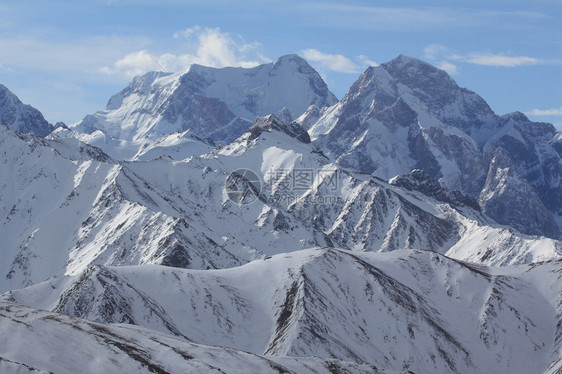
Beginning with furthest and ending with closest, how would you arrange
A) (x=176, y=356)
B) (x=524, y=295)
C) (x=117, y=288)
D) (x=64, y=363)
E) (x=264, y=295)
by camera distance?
(x=524, y=295) → (x=264, y=295) → (x=117, y=288) → (x=176, y=356) → (x=64, y=363)

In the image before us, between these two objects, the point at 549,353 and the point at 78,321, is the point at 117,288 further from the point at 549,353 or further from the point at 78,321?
the point at 549,353

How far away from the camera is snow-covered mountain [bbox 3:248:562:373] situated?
157m

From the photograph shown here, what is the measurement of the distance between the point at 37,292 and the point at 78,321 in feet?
201

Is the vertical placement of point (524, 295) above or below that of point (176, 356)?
above

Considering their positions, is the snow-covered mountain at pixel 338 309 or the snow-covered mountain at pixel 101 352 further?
the snow-covered mountain at pixel 338 309

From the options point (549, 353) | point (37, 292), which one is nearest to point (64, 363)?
point (37, 292)

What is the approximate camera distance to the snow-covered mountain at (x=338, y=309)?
157 metres

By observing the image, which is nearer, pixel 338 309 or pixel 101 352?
pixel 101 352

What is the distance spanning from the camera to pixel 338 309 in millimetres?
172250

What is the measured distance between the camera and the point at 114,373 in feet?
315

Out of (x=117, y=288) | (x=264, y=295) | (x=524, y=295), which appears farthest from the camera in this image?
(x=524, y=295)

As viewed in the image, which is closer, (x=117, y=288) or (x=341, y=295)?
(x=117, y=288)

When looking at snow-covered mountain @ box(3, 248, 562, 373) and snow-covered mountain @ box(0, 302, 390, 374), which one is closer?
snow-covered mountain @ box(0, 302, 390, 374)

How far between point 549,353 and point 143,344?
360 feet
